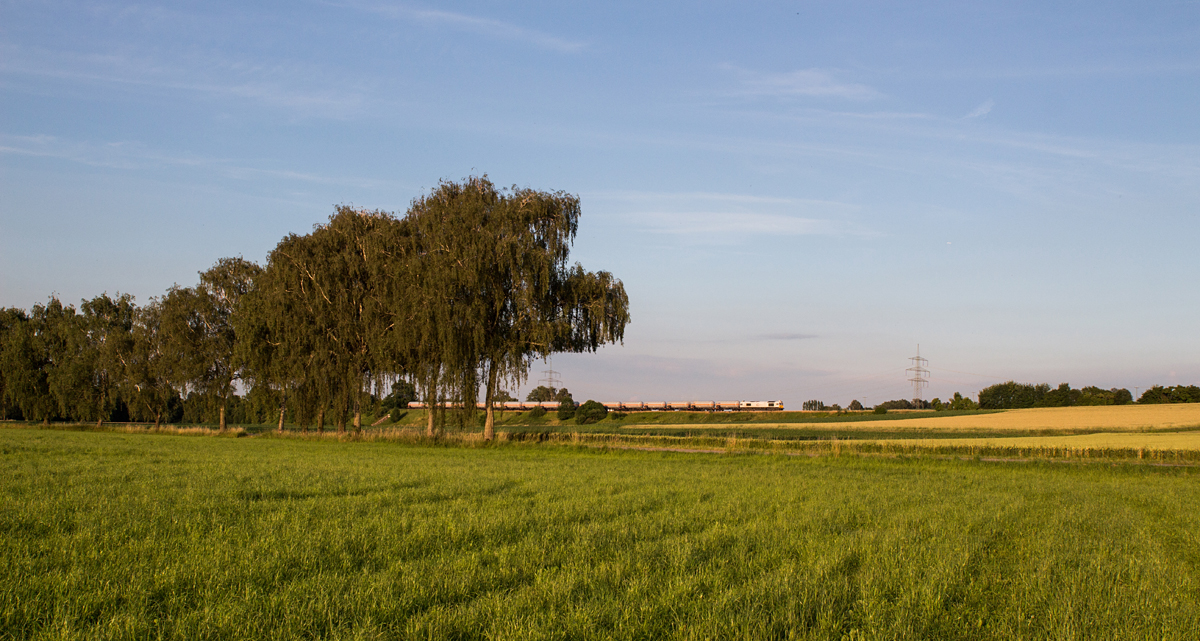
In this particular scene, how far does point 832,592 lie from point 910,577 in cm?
114

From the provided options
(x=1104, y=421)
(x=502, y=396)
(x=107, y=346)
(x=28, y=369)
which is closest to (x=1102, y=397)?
(x=1104, y=421)

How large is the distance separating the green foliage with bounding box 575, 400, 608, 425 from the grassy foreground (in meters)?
92.0

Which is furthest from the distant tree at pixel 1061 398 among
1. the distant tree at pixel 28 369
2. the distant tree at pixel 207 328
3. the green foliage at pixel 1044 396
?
the distant tree at pixel 28 369

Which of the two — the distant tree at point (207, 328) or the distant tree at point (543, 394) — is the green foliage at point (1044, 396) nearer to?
the distant tree at point (543, 394)

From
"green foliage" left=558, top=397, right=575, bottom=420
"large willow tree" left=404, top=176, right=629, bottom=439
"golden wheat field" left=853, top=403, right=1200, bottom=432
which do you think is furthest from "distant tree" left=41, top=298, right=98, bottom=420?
"golden wheat field" left=853, top=403, right=1200, bottom=432

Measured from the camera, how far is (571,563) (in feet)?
23.9

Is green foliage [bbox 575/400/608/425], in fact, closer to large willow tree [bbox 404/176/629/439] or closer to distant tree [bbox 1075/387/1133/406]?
Result: large willow tree [bbox 404/176/629/439]

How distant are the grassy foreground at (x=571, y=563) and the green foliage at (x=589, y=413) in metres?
92.0

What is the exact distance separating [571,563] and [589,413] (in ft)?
330

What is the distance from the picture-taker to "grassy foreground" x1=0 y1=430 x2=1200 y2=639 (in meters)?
5.30

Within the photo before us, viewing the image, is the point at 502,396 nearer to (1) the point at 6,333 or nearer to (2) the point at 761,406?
(1) the point at 6,333

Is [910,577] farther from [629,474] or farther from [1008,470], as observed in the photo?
[1008,470]

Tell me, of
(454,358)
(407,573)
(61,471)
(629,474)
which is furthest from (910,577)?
(454,358)

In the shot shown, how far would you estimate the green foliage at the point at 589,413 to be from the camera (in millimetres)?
105688
